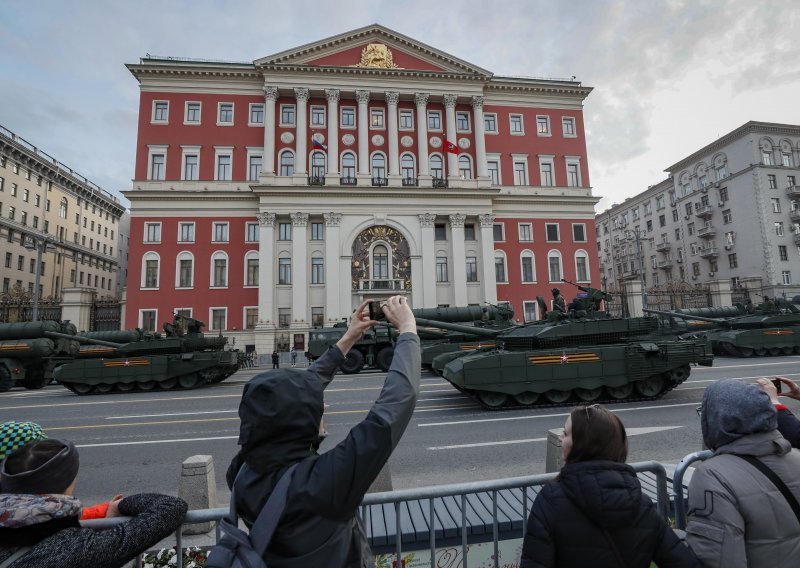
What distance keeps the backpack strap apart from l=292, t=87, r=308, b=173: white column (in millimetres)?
35531

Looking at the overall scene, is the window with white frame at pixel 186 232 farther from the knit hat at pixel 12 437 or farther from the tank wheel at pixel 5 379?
the knit hat at pixel 12 437

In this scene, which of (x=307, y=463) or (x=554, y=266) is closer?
(x=307, y=463)

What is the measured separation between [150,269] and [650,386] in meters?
34.0

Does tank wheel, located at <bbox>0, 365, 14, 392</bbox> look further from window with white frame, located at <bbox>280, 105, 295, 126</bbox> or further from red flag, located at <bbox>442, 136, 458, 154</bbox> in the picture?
red flag, located at <bbox>442, 136, 458, 154</bbox>

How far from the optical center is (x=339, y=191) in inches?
1366

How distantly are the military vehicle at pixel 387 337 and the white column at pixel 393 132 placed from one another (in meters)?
18.5

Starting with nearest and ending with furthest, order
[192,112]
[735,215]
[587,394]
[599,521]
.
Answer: [599,521] < [587,394] < [192,112] < [735,215]

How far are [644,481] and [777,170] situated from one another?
181 ft

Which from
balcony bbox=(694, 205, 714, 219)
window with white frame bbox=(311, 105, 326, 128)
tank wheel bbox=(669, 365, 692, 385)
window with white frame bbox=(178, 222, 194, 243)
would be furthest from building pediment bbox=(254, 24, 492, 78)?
tank wheel bbox=(669, 365, 692, 385)

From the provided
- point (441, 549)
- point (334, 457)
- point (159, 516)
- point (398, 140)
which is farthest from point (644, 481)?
point (398, 140)

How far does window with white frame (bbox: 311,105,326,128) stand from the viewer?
37.0 m

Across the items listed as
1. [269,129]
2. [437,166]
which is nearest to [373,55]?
[437,166]

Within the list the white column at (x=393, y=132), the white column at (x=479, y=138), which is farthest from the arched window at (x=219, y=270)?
the white column at (x=479, y=138)

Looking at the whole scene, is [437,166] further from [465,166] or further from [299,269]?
[299,269]
